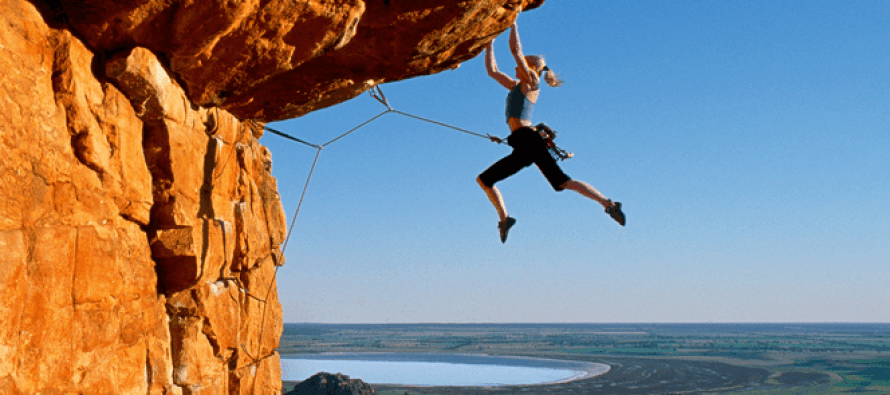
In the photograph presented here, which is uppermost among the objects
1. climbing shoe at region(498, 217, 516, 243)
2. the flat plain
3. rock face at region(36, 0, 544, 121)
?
rock face at region(36, 0, 544, 121)

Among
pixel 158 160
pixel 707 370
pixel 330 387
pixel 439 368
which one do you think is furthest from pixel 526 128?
pixel 707 370

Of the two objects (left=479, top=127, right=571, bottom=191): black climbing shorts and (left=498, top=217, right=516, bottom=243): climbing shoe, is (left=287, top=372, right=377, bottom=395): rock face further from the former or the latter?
(left=479, top=127, right=571, bottom=191): black climbing shorts

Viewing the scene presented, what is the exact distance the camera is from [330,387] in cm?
2677

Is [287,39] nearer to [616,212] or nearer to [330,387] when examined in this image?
[616,212]

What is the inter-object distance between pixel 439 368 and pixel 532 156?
53124 millimetres

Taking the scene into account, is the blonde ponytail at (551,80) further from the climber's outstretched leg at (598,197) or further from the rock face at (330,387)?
the rock face at (330,387)

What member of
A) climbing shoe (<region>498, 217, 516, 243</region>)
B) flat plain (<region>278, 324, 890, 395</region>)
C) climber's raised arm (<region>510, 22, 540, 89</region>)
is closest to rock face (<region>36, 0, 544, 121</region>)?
climber's raised arm (<region>510, 22, 540, 89</region>)

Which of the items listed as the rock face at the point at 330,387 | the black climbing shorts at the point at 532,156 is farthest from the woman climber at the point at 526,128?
the rock face at the point at 330,387

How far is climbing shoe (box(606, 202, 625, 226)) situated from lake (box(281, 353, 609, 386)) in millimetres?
38957

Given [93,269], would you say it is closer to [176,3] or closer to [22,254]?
[22,254]

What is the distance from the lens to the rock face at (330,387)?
2654cm

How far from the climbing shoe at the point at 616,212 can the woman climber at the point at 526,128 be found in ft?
0.16

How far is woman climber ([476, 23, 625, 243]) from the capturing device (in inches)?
286

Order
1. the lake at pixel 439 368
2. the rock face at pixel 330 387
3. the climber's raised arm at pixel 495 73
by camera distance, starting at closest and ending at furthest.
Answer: the climber's raised arm at pixel 495 73, the rock face at pixel 330 387, the lake at pixel 439 368
